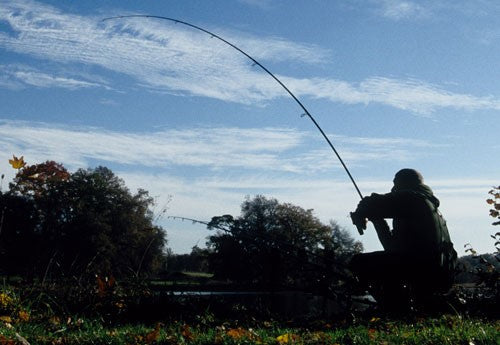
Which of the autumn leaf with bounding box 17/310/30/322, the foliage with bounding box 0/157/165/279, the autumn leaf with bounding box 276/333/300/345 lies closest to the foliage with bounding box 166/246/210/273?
the autumn leaf with bounding box 17/310/30/322

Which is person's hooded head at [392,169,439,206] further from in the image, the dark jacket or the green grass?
the green grass

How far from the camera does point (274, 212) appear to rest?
68500 mm

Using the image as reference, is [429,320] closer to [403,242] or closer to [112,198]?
[403,242]

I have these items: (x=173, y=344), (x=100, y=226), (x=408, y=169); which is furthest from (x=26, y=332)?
(x=100, y=226)

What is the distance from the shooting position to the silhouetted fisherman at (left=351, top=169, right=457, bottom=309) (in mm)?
7062

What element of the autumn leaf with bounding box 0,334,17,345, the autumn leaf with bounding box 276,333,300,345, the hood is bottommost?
the autumn leaf with bounding box 0,334,17,345

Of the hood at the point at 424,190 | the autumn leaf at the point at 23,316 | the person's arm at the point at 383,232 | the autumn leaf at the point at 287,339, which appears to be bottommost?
the autumn leaf at the point at 23,316

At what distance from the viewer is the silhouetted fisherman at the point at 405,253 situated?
706 cm

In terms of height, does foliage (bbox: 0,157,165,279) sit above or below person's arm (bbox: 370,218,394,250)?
above

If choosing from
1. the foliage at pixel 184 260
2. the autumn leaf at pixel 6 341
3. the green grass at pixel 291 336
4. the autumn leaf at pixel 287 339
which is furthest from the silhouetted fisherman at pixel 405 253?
the autumn leaf at pixel 6 341

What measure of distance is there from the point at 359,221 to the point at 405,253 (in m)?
0.72

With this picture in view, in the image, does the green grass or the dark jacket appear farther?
the dark jacket

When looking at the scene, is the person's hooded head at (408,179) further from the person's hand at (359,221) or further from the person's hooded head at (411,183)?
the person's hand at (359,221)

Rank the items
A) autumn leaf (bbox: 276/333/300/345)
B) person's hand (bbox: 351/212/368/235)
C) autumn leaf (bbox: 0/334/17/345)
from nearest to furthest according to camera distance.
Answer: autumn leaf (bbox: 0/334/17/345) < autumn leaf (bbox: 276/333/300/345) < person's hand (bbox: 351/212/368/235)
